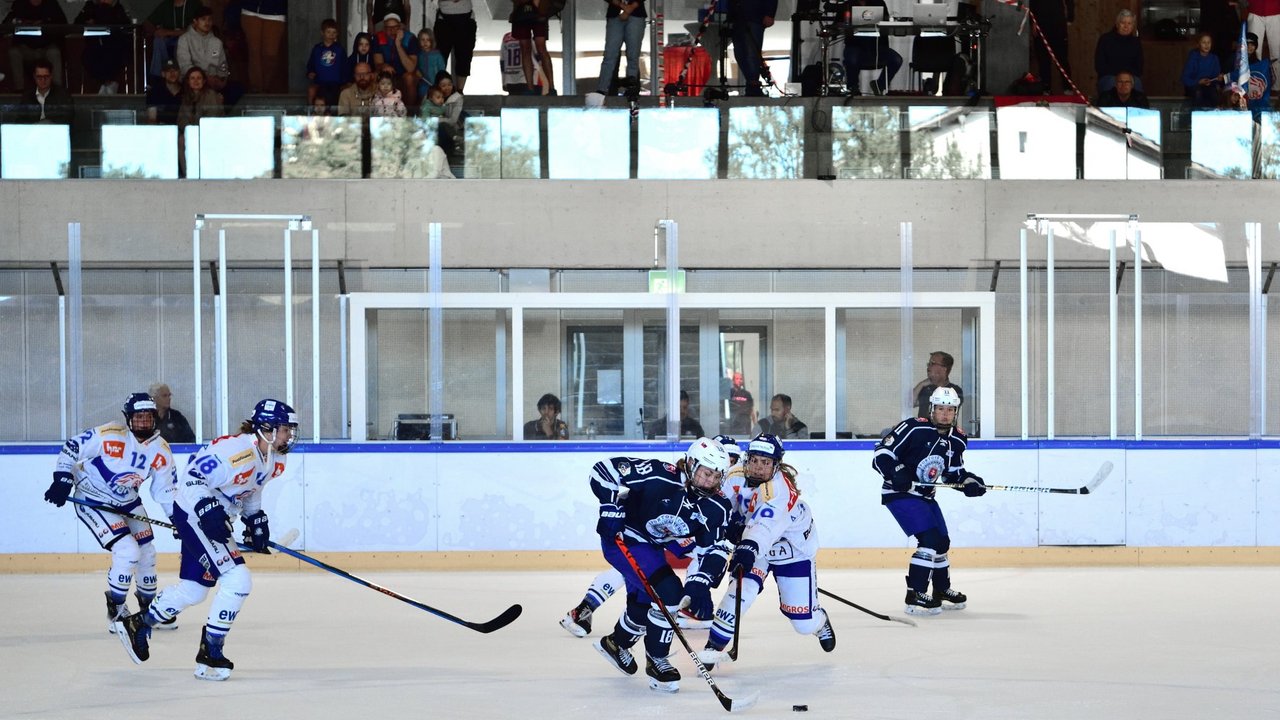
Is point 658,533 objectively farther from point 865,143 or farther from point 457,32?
point 457,32

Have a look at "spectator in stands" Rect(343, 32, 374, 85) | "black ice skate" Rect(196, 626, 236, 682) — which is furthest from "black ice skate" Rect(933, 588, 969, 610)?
"spectator in stands" Rect(343, 32, 374, 85)

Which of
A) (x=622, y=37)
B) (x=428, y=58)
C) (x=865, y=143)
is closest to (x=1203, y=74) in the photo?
(x=865, y=143)

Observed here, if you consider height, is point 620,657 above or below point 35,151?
below

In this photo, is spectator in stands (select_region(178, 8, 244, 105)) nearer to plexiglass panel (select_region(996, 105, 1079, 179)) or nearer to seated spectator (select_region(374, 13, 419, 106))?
seated spectator (select_region(374, 13, 419, 106))

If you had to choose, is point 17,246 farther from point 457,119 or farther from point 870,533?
point 870,533

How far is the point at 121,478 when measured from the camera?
7.61 m

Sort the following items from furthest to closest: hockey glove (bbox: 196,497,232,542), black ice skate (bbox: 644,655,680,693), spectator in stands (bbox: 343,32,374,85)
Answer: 1. spectator in stands (bbox: 343,32,374,85)
2. hockey glove (bbox: 196,497,232,542)
3. black ice skate (bbox: 644,655,680,693)

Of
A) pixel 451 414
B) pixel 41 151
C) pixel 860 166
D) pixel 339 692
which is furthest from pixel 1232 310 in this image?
pixel 41 151

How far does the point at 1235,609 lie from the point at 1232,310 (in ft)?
8.86

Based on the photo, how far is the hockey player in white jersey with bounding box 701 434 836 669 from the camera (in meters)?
6.32

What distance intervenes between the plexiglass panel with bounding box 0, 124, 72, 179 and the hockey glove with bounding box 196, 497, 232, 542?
5714mm

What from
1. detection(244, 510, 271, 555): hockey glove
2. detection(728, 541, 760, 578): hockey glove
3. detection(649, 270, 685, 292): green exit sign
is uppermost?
detection(649, 270, 685, 292): green exit sign

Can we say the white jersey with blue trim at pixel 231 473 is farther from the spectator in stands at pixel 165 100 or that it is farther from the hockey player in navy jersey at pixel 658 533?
the spectator in stands at pixel 165 100

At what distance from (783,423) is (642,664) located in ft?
12.2
